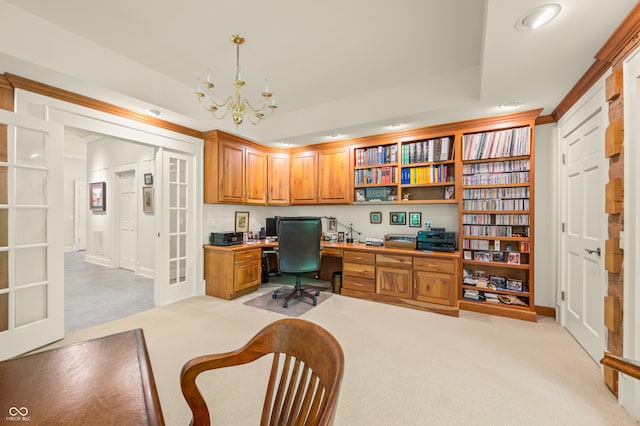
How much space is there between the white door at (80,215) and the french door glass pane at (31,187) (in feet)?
22.0

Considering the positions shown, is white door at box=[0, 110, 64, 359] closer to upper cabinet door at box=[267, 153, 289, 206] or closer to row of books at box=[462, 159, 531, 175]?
upper cabinet door at box=[267, 153, 289, 206]

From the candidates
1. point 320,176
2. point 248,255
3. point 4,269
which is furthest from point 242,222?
point 4,269

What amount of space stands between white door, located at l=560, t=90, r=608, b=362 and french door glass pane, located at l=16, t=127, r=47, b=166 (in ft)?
15.9

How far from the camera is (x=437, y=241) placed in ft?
11.5

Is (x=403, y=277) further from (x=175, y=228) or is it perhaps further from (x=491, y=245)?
(x=175, y=228)

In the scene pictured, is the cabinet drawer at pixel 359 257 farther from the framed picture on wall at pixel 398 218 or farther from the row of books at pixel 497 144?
the row of books at pixel 497 144

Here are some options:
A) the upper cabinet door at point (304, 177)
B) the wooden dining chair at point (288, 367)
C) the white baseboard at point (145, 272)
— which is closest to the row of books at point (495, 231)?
the upper cabinet door at point (304, 177)

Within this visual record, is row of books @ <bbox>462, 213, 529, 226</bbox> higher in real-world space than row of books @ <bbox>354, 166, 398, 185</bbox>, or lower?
lower

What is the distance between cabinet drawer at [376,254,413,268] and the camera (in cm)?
351

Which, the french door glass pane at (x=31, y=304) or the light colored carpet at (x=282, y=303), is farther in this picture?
the light colored carpet at (x=282, y=303)

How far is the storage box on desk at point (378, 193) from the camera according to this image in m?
4.02

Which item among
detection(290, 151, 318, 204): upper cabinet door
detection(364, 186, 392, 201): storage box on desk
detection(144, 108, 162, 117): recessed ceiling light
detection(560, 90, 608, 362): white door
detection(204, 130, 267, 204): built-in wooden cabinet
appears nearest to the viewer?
detection(560, 90, 608, 362): white door

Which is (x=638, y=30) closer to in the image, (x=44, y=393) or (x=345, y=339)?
(x=345, y=339)

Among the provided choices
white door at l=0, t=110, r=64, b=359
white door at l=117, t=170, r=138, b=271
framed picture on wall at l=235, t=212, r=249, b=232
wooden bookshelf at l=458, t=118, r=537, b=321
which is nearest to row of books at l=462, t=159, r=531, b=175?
wooden bookshelf at l=458, t=118, r=537, b=321
